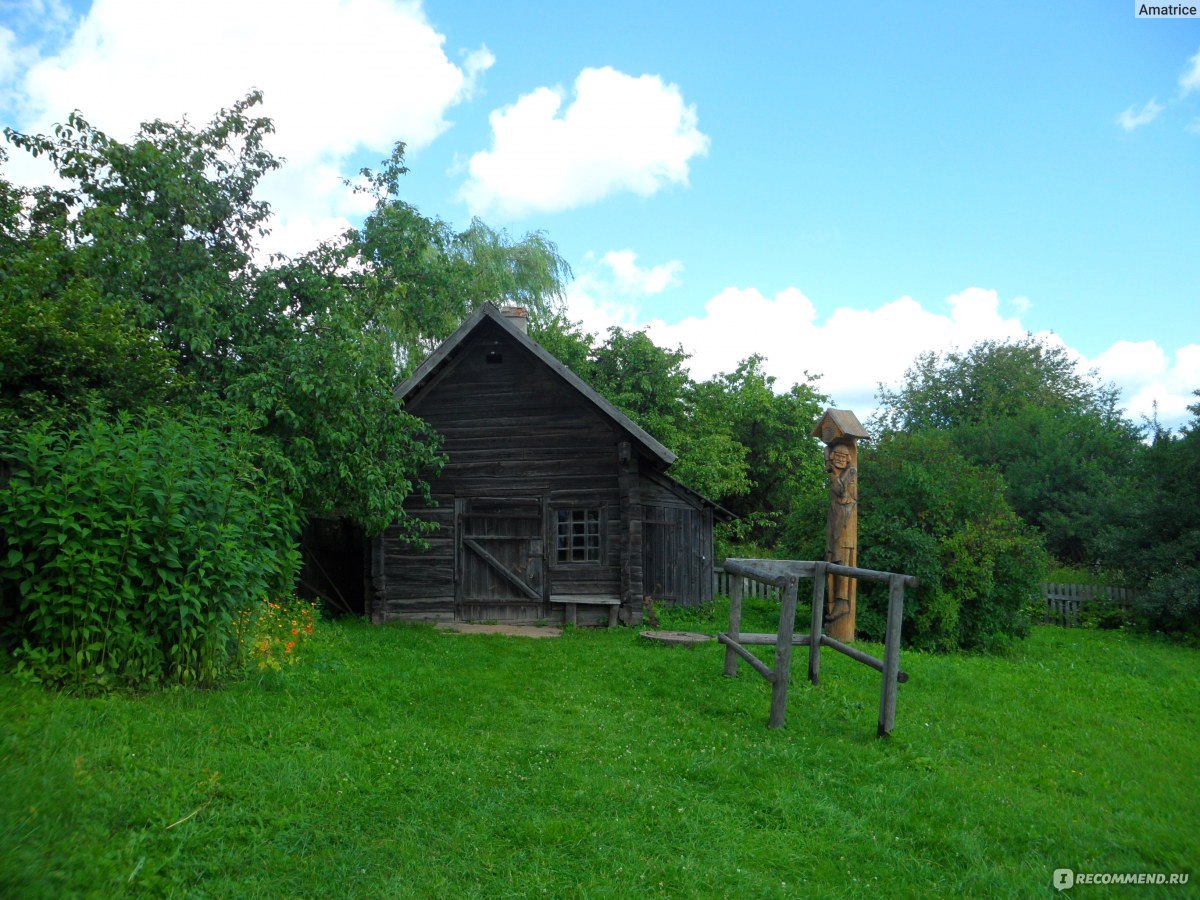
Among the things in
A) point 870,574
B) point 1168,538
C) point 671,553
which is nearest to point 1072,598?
point 1168,538

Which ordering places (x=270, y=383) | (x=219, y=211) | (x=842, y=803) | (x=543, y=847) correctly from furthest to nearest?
1. (x=219, y=211)
2. (x=270, y=383)
3. (x=842, y=803)
4. (x=543, y=847)

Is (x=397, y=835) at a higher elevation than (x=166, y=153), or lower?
lower

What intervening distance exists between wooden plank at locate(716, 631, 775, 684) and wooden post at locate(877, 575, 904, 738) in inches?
40.0

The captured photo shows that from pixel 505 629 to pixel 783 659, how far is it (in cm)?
813

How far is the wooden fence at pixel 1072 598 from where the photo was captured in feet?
61.6

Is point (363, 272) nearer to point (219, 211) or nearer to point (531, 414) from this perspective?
point (219, 211)

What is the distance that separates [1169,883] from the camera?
4289mm

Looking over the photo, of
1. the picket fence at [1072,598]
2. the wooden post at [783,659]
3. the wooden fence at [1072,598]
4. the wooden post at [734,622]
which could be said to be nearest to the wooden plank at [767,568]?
the wooden post at [734,622]

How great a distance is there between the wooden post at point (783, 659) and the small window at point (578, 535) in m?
8.01

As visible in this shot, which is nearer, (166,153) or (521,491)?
(166,153)

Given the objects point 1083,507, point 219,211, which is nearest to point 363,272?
point 219,211

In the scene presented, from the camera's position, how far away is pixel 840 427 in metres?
12.0

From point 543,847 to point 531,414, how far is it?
11.2 meters
